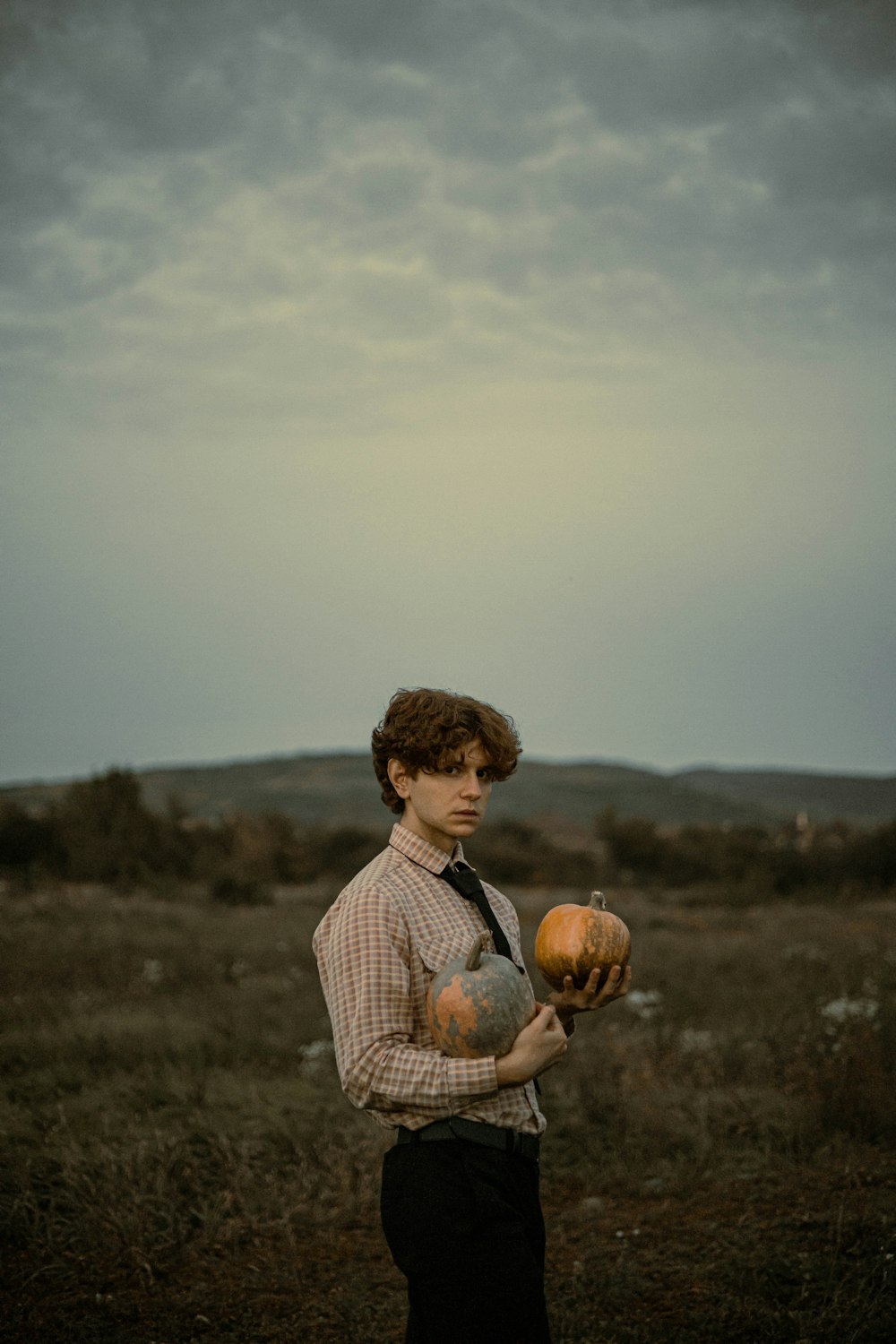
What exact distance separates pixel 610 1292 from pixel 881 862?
79.2ft

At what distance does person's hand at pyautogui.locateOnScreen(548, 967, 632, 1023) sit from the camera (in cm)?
282

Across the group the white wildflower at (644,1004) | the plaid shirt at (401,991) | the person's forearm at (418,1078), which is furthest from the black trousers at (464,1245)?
the white wildflower at (644,1004)

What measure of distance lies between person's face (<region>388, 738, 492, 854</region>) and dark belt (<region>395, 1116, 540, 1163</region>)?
706mm

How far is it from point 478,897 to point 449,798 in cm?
28

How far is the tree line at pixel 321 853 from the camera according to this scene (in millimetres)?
24391

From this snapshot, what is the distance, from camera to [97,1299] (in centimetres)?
471

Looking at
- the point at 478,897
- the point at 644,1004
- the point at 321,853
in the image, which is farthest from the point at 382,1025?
the point at 321,853

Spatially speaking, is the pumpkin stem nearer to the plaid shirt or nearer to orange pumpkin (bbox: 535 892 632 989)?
the plaid shirt

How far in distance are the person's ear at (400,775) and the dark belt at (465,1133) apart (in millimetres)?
884

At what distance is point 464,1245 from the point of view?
8.23 feet

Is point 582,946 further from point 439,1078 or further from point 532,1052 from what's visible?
point 439,1078

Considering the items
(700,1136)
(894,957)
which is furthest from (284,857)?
(700,1136)

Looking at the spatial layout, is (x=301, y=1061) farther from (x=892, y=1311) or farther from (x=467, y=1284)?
(x=467, y=1284)

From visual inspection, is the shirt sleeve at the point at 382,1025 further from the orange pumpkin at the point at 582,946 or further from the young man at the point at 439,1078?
the orange pumpkin at the point at 582,946
